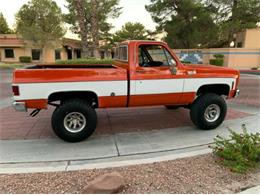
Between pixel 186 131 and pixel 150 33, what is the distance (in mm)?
30954

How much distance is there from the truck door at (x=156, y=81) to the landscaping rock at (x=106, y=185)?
2.10 m

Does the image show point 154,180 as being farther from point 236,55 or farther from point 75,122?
point 236,55

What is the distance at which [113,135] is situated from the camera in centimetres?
512

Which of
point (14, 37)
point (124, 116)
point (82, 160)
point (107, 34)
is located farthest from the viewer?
point (107, 34)

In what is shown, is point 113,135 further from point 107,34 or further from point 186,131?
point 107,34

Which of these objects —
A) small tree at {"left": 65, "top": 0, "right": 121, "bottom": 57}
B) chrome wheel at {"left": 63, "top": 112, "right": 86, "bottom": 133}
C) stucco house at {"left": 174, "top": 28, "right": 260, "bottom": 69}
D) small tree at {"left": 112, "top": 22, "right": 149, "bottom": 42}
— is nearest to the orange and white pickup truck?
chrome wheel at {"left": 63, "top": 112, "right": 86, "bottom": 133}

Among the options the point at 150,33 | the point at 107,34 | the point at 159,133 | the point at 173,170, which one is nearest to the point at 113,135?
the point at 159,133

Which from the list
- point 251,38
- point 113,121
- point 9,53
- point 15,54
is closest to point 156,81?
point 113,121

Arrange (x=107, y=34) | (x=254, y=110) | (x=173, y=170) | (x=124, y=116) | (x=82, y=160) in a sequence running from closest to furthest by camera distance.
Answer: (x=173, y=170) → (x=82, y=160) → (x=124, y=116) → (x=254, y=110) → (x=107, y=34)

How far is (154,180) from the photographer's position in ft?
10.5

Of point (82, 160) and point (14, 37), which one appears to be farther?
point (14, 37)

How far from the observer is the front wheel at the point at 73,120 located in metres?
4.54

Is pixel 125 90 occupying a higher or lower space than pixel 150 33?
lower

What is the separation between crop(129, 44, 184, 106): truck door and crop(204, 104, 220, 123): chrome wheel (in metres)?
0.79
